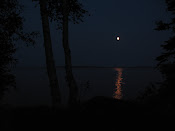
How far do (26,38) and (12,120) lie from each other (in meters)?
6.86

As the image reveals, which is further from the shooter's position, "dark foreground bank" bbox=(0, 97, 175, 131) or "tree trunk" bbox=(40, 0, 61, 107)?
"tree trunk" bbox=(40, 0, 61, 107)

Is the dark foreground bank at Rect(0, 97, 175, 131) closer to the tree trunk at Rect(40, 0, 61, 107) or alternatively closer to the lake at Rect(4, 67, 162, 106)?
the lake at Rect(4, 67, 162, 106)

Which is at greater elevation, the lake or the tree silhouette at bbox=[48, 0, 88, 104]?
the tree silhouette at bbox=[48, 0, 88, 104]

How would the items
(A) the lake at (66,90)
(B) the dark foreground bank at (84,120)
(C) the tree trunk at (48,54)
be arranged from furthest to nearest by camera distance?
(A) the lake at (66,90) → (C) the tree trunk at (48,54) → (B) the dark foreground bank at (84,120)

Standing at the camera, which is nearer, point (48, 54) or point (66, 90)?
point (48, 54)

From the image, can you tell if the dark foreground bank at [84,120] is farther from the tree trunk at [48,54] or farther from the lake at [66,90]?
the tree trunk at [48,54]

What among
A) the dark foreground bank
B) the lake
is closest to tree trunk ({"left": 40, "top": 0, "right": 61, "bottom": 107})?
the lake

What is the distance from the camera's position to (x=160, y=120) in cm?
329

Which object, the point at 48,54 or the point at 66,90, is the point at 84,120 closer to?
the point at 48,54

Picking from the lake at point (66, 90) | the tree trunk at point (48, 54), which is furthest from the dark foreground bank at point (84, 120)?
the tree trunk at point (48, 54)

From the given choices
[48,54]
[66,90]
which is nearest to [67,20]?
[48,54]

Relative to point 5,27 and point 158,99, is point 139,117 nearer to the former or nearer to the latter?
point 158,99

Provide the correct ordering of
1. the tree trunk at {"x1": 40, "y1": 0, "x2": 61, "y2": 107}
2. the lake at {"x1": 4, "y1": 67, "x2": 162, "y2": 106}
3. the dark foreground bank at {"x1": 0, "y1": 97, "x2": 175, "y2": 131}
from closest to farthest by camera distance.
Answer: the dark foreground bank at {"x1": 0, "y1": 97, "x2": 175, "y2": 131}, the tree trunk at {"x1": 40, "y1": 0, "x2": 61, "y2": 107}, the lake at {"x1": 4, "y1": 67, "x2": 162, "y2": 106}

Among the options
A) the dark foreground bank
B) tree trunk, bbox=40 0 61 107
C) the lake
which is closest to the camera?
the dark foreground bank
